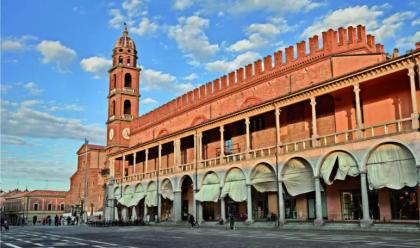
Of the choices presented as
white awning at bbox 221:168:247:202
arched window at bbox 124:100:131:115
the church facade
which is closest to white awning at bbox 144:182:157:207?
the church facade

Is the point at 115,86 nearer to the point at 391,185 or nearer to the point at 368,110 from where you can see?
the point at 368,110

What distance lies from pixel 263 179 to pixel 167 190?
1172 cm

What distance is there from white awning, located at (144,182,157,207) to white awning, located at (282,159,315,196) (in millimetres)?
15519

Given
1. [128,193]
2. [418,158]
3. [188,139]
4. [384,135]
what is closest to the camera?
[418,158]

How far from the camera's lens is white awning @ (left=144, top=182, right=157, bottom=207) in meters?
36.9

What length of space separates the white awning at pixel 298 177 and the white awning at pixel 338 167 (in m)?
1.23

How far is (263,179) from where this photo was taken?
2605cm

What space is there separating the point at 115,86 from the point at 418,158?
1647 inches

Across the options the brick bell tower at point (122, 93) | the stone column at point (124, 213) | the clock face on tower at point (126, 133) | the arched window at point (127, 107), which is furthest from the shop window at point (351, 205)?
the arched window at point (127, 107)

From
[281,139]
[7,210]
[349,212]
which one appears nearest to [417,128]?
[349,212]

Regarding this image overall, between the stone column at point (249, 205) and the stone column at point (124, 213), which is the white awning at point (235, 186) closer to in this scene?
the stone column at point (249, 205)

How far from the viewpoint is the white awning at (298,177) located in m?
23.4

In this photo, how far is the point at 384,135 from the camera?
19.5 meters

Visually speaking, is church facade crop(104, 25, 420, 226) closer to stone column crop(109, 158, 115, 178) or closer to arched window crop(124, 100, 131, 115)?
stone column crop(109, 158, 115, 178)
